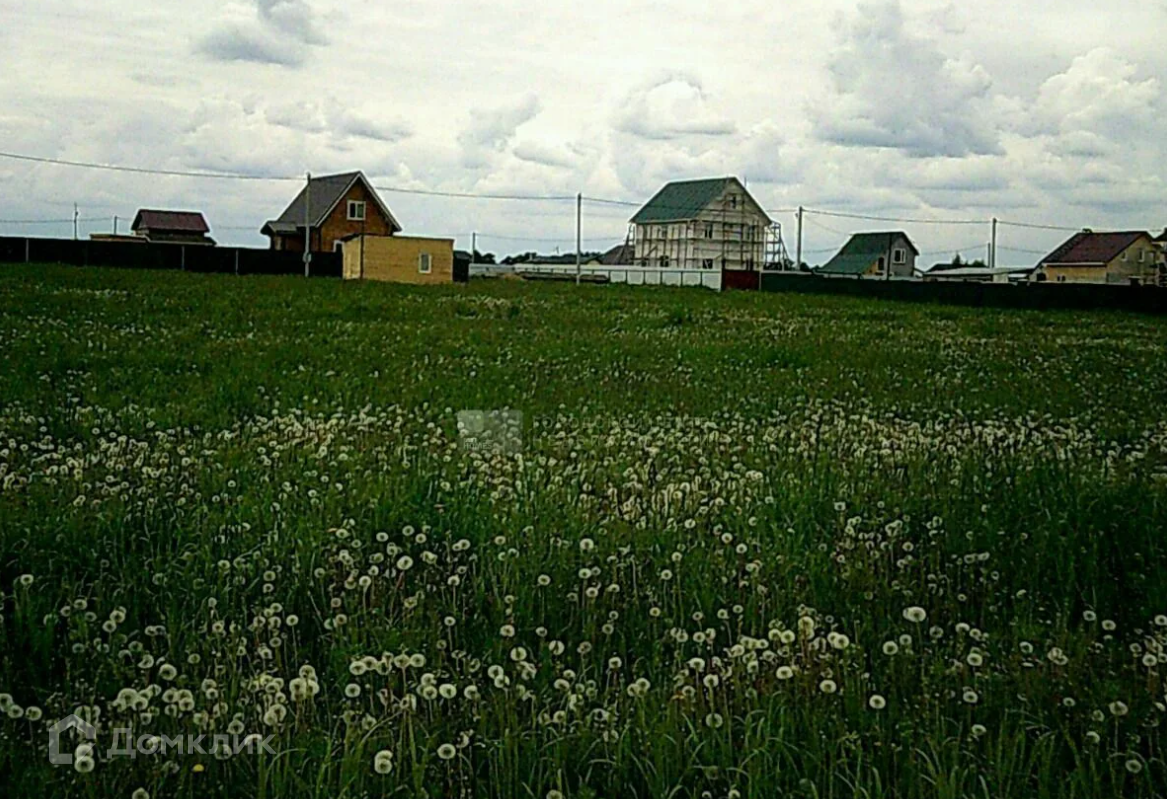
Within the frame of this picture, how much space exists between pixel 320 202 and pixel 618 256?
49.1 metres

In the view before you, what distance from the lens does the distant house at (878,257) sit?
10412 centimetres

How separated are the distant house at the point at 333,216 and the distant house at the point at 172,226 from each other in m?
13.5

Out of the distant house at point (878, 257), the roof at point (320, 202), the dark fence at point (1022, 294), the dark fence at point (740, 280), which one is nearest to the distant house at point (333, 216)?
the roof at point (320, 202)

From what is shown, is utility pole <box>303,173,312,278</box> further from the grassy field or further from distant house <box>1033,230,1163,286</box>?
the grassy field

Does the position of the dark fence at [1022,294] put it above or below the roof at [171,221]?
below

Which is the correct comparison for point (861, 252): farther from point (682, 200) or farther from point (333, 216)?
point (333, 216)

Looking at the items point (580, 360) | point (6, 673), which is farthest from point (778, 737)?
point (580, 360)

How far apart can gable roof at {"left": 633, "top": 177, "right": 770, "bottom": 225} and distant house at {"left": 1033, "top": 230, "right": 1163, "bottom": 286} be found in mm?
23671

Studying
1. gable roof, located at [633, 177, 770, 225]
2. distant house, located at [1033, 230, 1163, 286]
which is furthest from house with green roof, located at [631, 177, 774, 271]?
distant house, located at [1033, 230, 1163, 286]

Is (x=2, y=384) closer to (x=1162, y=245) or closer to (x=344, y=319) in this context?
(x=344, y=319)

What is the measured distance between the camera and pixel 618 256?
12169 cm

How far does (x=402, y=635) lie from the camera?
4.67m

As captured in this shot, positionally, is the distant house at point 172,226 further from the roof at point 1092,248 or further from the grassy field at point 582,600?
the grassy field at point 582,600

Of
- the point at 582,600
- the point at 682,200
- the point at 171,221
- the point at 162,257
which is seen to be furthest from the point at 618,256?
the point at 582,600
